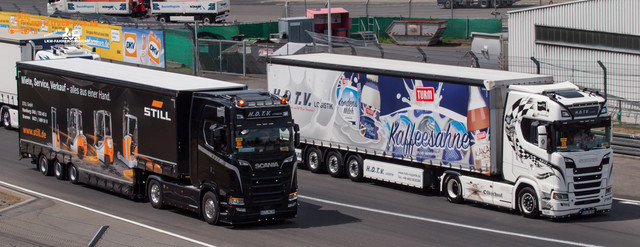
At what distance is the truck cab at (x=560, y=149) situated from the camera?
60.4 feet

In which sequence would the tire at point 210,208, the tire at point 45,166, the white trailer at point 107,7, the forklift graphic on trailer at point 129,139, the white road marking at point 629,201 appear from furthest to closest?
1. the white trailer at point 107,7
2. the tire at point 45,166
3. the white road marking at point 629,201
4. the forklift graphic on trailer at point 129,139
5. the tire at point 210,208

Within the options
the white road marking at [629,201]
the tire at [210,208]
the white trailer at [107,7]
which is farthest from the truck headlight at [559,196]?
the white trailer at [107,7]

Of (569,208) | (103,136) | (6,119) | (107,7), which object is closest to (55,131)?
(103,136)

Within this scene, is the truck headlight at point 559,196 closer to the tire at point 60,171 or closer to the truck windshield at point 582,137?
the truck windshield at point 582,137

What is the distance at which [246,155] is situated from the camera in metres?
17.5

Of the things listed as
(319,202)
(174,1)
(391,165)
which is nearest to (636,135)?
(391,165)

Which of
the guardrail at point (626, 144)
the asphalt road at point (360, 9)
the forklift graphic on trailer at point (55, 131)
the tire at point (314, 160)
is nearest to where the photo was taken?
the forklift graphic on trailer at point (55, 131)

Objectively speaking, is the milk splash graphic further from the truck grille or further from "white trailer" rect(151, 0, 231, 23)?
"white trailer" rect(151, 0, 231, 23)

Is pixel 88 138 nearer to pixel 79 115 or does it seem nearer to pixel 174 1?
pixel 79 115

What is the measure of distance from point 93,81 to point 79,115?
1.33 meters

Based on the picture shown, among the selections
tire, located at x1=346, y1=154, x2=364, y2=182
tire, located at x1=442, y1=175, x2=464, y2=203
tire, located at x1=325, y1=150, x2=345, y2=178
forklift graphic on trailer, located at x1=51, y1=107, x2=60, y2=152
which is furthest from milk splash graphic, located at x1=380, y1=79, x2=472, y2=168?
forklift graphic on trailer, located at x1=51, y1=107, x2=60, y2=152

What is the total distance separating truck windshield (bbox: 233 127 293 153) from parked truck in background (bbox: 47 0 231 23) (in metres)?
45.7

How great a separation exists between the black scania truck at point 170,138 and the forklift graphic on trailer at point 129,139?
26 millimetres

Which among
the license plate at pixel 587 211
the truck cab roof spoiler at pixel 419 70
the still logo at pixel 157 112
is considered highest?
the truck cab roof spoiler at pixel 419 70
